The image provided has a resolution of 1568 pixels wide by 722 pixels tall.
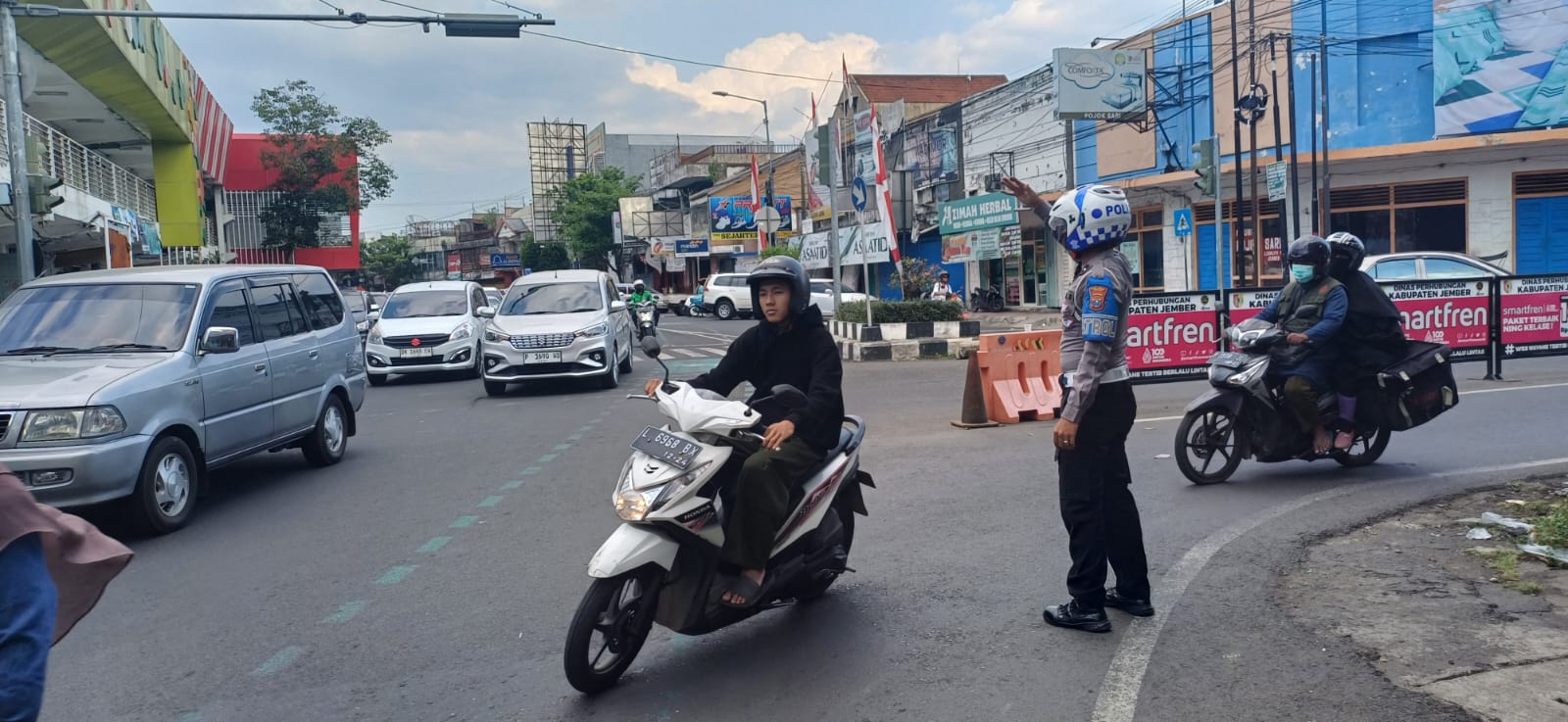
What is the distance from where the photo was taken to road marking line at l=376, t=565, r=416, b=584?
5934mm

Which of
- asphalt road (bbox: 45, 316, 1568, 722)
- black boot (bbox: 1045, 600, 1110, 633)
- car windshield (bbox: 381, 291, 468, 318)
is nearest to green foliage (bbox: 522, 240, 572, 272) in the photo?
car windshield (bbox: 381, 291, 468, 318)

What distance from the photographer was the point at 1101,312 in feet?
14.9

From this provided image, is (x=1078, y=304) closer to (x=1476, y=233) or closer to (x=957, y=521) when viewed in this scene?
(x=957, y=521)

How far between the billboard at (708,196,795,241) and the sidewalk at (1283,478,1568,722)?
4446 centimetres

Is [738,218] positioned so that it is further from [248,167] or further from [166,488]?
[166,488]

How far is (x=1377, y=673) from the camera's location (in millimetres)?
4031

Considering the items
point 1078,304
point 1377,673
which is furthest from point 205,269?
point 1377,673

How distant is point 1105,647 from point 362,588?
372 cm

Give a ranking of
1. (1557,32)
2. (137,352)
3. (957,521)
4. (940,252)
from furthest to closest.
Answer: (940,252)
(1557,32)
(137,352)
(957,521)

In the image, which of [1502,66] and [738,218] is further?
[738,218]

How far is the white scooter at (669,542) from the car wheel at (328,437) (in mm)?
6173

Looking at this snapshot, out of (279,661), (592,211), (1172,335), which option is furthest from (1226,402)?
(592,211)

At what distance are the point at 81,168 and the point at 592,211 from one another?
44500mm

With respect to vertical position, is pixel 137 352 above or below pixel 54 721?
above
